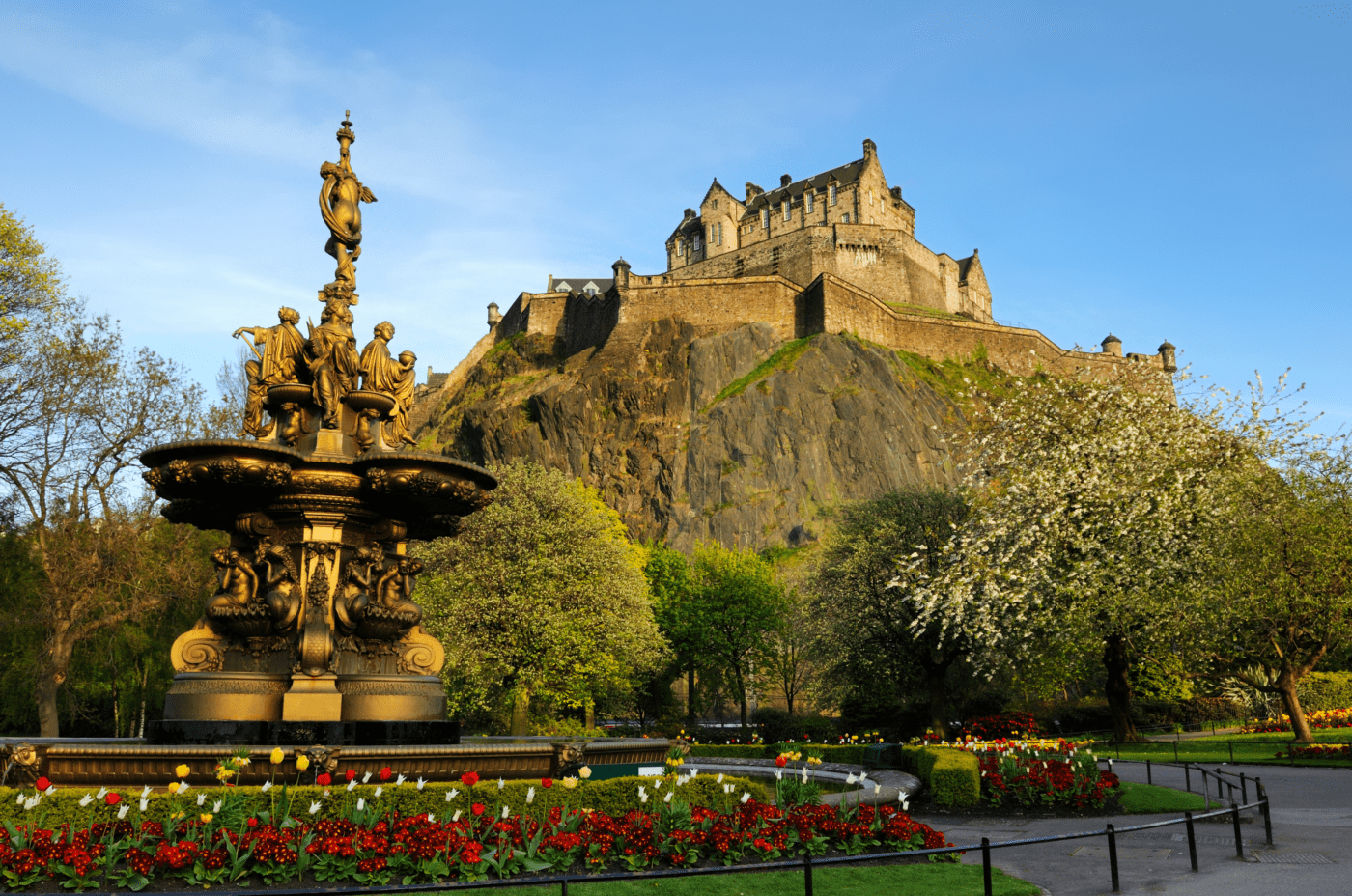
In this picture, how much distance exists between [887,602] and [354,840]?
86.4 feet

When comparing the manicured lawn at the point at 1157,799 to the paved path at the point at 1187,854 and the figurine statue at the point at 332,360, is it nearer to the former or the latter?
the paved path at the point at 1187,854

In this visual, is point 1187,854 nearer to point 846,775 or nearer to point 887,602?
point 846,775

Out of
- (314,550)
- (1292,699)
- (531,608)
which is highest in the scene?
(314,550)

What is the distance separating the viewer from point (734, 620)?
4759 cm

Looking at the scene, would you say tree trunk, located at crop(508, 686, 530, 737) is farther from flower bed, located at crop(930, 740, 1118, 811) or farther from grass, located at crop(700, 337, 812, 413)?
grass, located at crop(700, 337, 812, 413)

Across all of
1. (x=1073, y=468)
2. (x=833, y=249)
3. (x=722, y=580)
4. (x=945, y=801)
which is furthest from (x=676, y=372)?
(x=945, y=801)

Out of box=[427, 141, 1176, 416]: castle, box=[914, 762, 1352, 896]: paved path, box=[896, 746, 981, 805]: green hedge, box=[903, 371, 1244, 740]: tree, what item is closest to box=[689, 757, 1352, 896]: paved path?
box=[914, 762, 1352, 896]: paved path

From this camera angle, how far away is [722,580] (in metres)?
49.9

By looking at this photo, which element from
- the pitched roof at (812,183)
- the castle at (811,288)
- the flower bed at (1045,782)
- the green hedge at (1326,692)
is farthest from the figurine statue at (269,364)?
the pitched roof at (812,183)

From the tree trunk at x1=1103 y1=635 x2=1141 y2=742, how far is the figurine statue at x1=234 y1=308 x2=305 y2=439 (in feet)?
81.7

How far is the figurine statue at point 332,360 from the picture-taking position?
478 inches

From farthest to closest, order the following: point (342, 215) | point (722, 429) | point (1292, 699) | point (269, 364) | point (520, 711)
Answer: point (722, 429) < point (520, 711) < point (1292, 699) < point (342, 215) < point (269, 364)

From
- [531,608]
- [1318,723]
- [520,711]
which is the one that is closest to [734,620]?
[520,711]

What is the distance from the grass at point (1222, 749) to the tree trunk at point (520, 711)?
1748cm
